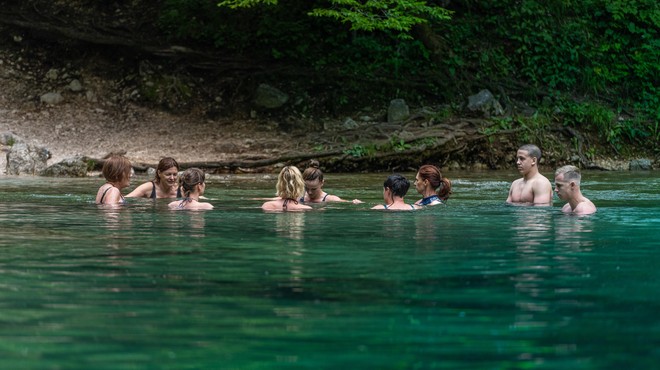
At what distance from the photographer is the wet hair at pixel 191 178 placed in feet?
41.6

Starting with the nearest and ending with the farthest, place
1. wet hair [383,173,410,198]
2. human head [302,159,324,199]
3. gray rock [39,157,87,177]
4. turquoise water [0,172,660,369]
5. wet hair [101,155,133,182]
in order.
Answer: turquoise water [0,172,660,369]
wet hair [383,173,410,198]
wet hair [101,155,133,182]
human head [302,159,324,199]
gray rock [39,157,87,177]

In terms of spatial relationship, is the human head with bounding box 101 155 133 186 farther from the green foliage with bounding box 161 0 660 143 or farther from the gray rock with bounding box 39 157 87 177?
the green foliage with bounding box 161 0 660 143

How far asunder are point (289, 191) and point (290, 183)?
0.39ft

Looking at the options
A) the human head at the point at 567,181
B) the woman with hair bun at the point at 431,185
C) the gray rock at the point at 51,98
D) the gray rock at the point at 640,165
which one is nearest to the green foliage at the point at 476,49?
the gray rock at the point at 640,165

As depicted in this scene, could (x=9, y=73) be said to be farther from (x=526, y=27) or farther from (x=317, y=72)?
A: (x=526, y=27)

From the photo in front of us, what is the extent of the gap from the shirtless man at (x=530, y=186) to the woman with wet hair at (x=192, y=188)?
4091 mm

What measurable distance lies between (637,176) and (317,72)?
8370mm

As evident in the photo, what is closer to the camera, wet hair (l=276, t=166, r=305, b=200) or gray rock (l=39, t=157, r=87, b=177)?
wet hair (l=276, t=166, r=305, b=200)

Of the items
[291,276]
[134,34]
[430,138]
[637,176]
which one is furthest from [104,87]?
[291,276]

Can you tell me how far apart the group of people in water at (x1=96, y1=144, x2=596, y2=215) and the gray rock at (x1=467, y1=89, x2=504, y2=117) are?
10362mm

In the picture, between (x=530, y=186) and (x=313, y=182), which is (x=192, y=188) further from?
(x=530, y=186)

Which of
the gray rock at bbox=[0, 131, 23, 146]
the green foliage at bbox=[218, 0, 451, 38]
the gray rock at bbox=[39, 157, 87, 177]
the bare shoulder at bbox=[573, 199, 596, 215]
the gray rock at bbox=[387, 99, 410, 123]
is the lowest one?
the bare shoulder at bbox=[573, 199, 596, 215]

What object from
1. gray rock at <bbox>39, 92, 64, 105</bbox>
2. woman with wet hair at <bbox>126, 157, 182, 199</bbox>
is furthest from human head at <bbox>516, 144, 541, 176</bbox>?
gray rock at <bbox>39, 92, 64, 105</bbox>

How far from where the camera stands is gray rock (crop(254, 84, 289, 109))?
2564cm
